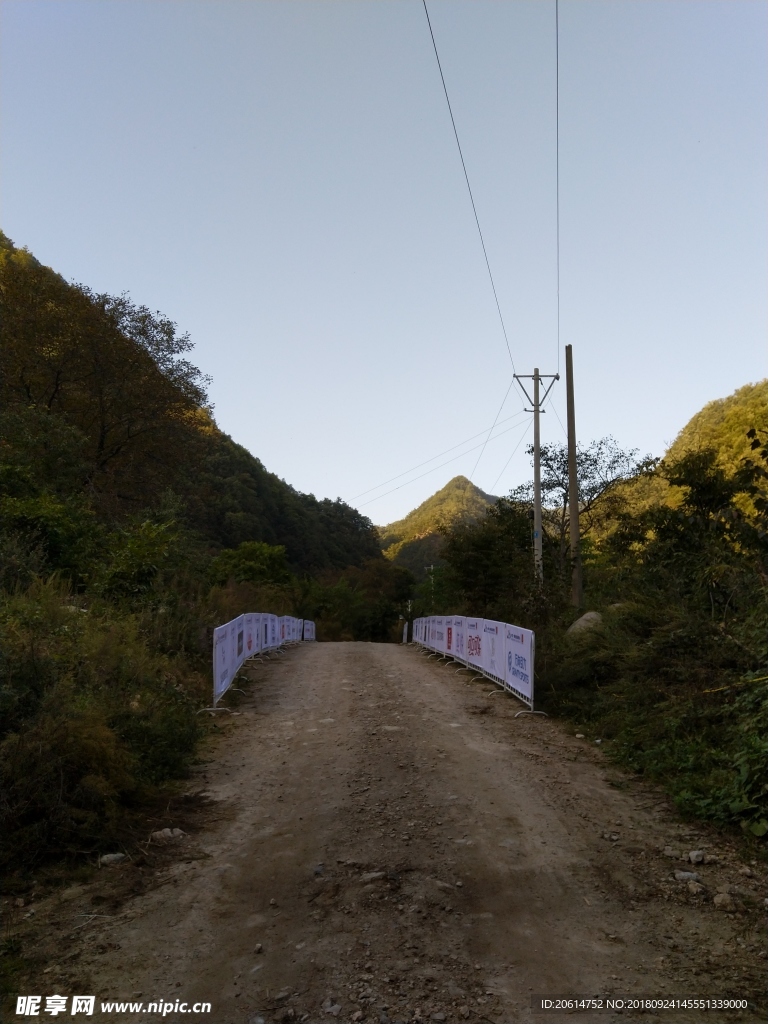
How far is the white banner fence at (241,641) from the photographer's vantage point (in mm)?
11852

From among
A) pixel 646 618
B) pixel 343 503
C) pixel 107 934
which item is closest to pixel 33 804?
pixel 107 934

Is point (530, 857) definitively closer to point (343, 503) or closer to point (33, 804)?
point (33, 804)

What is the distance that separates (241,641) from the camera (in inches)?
627

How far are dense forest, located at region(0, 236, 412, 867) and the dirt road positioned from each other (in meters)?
0.72

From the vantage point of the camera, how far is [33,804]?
5387 millimetres

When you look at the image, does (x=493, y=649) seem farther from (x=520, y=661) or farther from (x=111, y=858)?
(x=111, y=858)

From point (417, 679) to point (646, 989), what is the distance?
12241 mm

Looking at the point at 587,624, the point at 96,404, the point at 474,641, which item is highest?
the point at 96,404

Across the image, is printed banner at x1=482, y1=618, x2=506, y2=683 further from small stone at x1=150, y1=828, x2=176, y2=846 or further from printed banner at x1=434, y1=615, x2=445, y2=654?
small stone at x1=150, y1=828, x2=176, y2=846

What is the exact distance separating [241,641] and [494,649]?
18.2 ft

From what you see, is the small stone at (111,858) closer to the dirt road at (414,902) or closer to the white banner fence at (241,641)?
the dirt road at (414,902)

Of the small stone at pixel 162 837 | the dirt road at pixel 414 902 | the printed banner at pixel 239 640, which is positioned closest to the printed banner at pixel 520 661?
the dirt road at pixel 414 902

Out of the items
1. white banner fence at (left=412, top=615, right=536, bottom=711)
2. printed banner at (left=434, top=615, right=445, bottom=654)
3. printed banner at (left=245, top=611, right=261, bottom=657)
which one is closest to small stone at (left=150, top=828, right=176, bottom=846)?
white banner fence at (left=412, top=615, right=536, bottom=711)

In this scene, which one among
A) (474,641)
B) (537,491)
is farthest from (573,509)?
(474,641)
